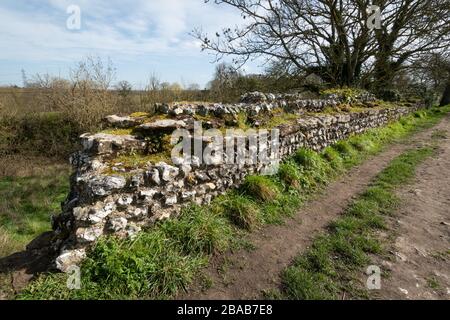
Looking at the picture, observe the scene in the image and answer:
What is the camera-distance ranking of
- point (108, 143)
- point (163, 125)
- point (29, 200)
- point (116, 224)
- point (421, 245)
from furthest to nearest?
point (29, 200)
point (163, 125)
point (421, 245)
point (108, 143)
point (116, 224)

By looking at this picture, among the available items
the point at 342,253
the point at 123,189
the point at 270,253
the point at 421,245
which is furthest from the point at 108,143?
the point at 421,245

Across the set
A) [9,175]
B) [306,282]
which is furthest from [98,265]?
[9,175]

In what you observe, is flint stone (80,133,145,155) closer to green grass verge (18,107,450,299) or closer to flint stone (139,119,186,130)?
flint stone (139,119,186,130)

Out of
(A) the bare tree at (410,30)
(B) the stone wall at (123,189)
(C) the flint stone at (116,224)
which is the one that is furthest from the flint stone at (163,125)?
(A) the bare tree at (410,30)

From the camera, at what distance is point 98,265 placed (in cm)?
280

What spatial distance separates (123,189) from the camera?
10.6 ft

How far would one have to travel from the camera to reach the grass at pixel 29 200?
18.4 feet

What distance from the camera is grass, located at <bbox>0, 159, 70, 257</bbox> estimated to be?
5.62 metres

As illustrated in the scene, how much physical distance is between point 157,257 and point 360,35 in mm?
13883

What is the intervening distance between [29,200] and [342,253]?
24.8ft

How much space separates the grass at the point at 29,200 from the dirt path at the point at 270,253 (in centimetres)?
291

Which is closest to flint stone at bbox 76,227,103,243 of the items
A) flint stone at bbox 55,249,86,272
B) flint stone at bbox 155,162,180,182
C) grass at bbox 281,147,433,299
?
flint stone at bbox 55,249,86,272

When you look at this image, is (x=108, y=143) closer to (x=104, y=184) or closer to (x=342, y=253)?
(x=104, y=184)
